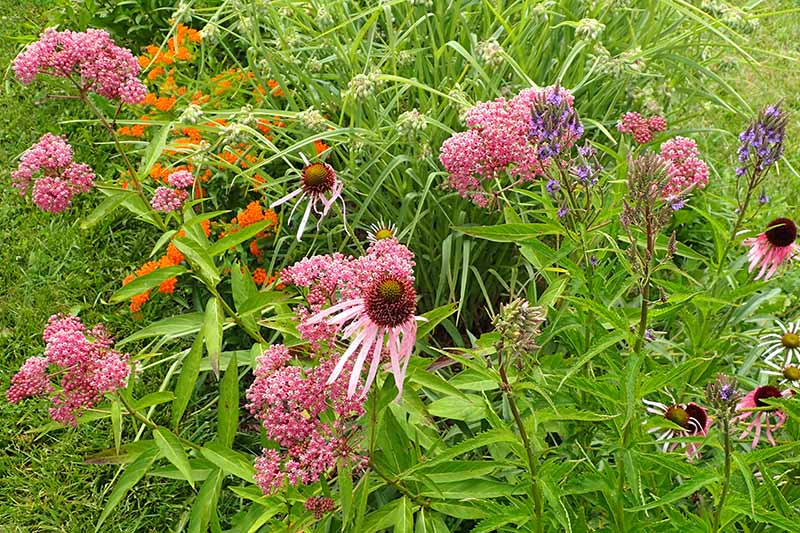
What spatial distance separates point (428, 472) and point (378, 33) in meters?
2.41

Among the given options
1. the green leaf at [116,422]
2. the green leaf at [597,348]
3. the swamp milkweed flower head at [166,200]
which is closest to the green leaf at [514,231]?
the green leaf at [597,348]

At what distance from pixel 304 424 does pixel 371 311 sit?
0.33m

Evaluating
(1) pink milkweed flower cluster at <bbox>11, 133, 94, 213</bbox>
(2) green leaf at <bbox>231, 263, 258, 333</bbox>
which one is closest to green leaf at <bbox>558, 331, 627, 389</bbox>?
(2) green leaf at <bbox>231, 263, 258, 333</bbox>

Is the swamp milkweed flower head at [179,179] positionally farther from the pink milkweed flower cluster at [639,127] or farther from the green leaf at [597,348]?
the pink milkweed flower cluster at [639,127]

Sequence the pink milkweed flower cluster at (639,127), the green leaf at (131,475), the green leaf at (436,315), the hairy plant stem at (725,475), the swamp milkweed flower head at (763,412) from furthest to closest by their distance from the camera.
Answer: the pink milkweed flower cluster at (639,127) → the green leaf at (131,475) → the swamp milkweed flower head at (763,412) → the green leaf at (436,315) → the hairy plant stem at (725,475)

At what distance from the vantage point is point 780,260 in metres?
1.94

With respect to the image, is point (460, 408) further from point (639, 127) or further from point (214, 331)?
point (639, 127)

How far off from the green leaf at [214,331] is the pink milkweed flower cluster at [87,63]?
1.94 ft

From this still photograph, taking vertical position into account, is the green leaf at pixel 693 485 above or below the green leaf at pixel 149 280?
above

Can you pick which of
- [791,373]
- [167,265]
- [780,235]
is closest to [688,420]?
[791,373]

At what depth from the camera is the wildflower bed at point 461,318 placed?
1.50 meters

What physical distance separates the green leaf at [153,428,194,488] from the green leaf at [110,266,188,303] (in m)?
0.37

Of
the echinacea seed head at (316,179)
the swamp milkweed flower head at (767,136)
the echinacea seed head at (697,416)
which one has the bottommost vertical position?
the echinacea seed head at (697,416)

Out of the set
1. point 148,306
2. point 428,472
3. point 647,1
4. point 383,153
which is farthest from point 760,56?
point 428,472
